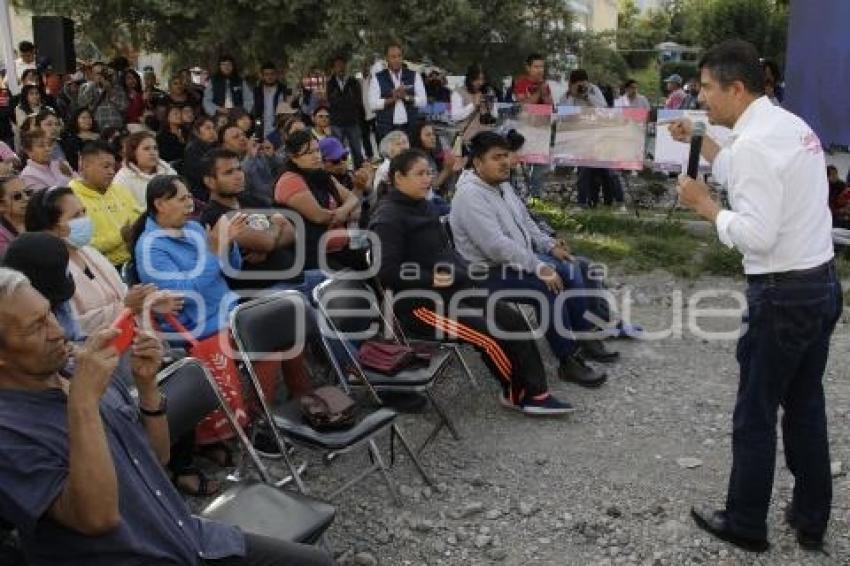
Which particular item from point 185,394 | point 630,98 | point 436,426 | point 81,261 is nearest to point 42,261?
point 185,394

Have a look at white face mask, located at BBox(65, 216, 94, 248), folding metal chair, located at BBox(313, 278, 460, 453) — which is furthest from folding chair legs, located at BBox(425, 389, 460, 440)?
white face mask, located at BBox(65, 216, 94, 248)

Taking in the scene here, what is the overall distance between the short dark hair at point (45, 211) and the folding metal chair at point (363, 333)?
3.99ft

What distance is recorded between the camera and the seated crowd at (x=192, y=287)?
1.96 m

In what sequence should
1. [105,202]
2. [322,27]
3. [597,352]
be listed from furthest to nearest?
[322,27], [597,352], [105,202]

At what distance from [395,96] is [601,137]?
238cm

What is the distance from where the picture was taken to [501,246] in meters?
5.08

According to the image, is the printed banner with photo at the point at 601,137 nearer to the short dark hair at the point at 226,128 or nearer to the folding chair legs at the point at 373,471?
the short dark hair at the point at 226,128

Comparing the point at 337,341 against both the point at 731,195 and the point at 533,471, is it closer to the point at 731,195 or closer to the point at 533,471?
the point at 533,471

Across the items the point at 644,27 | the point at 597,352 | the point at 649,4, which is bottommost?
the point at 597,352

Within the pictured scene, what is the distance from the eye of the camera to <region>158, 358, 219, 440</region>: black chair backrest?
10.1 ft

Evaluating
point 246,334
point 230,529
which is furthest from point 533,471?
point 230,529

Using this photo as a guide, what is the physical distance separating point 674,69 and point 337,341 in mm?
29950

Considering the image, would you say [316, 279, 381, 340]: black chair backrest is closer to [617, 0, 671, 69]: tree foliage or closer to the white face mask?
the white face mask

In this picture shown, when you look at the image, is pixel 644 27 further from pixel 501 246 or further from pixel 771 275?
pixel 771 275
